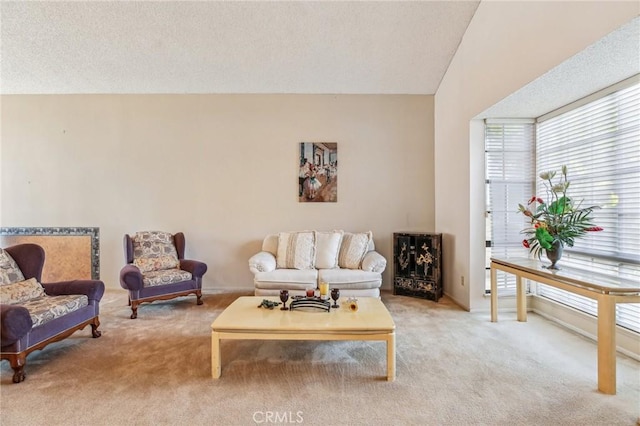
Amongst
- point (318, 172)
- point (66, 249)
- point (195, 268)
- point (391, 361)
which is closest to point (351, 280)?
point (391, 361)

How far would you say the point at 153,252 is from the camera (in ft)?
13.7

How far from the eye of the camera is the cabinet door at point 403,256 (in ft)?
14.3

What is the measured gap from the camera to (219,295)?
4438mm

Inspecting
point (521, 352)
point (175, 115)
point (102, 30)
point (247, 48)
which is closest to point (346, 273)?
point (521, 352)

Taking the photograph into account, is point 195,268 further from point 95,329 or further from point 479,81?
point 479,81

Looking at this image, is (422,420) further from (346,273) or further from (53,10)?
(53,10)

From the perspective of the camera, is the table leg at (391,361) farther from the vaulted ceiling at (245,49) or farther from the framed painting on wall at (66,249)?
the framed painting on wall at (66,249)

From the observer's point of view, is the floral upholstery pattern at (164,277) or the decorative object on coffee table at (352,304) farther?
the floral upholstery pattern at (164,277)

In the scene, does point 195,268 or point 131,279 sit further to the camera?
point 195,268

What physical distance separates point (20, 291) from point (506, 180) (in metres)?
5.22

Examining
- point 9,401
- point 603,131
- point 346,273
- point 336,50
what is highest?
point 336,50

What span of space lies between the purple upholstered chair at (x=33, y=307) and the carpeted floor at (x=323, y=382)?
203mm

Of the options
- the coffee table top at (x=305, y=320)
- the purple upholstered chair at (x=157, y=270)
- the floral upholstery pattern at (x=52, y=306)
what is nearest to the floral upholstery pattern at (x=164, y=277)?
the purple upholstered chair at (x=157, y=270)

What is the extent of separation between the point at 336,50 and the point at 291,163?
172 centimetres
